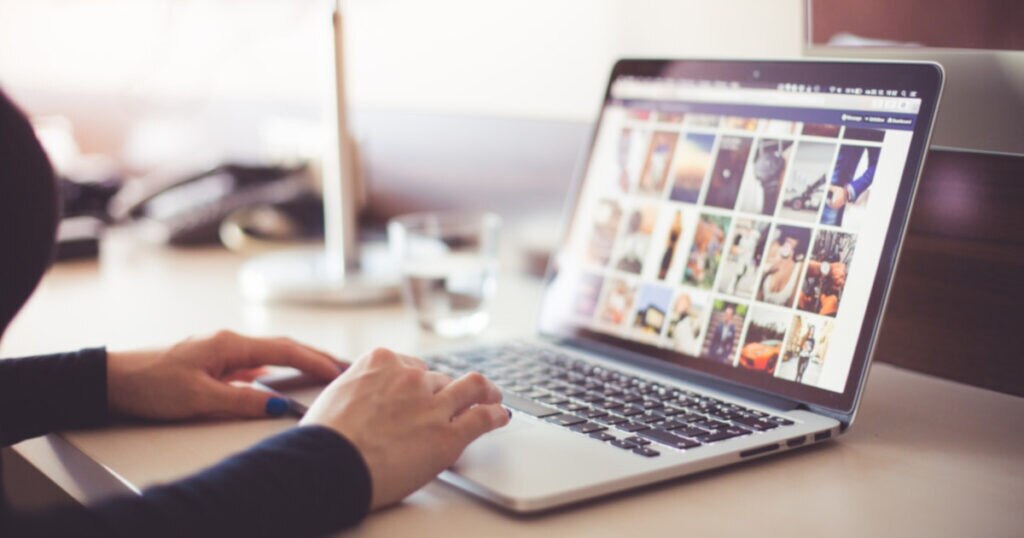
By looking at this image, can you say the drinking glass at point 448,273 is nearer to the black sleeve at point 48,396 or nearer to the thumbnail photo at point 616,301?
the thumbnail photo at point 616,301

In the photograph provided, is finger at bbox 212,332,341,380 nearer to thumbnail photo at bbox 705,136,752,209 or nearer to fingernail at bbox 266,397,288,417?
fingernail at bbox 266,397,288,417

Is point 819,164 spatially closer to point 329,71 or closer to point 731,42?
point 731,42

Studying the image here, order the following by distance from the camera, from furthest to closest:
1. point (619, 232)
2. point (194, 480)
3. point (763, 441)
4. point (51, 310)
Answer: point (51, 310) → point (619, 232) → point (763, 441) → point (194, 480)

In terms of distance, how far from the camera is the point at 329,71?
1305 mm

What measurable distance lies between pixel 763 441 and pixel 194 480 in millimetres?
384

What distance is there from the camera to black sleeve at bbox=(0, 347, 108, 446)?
0.81 meters

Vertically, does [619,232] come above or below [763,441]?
above

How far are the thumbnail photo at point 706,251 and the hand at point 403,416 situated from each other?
0.24m

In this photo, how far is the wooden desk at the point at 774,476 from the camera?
0.63 m

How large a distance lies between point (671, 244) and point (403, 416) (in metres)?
0.35

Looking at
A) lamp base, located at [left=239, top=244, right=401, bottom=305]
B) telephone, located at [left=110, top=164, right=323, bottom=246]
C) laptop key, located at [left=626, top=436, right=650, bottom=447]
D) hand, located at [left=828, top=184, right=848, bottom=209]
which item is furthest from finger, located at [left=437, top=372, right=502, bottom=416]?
telephone, located at [left=110, top=164, right=323, bottom=246]

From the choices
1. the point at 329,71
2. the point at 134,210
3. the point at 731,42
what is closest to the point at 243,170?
the point at 134,210

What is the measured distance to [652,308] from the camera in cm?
95

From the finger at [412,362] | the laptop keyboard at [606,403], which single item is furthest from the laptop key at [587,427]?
the finger at [412,362]
